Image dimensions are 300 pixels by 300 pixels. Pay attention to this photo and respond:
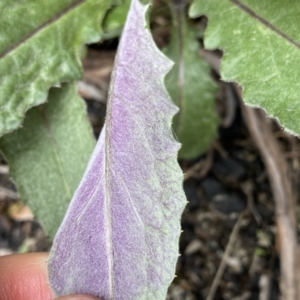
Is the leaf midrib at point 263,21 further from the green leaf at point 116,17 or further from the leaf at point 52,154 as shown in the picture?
the leaf at point 52,154

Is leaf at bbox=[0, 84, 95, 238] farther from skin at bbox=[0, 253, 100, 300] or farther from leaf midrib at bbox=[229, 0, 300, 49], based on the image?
leaf midrib at bbox=[229, 0, 300, 49]

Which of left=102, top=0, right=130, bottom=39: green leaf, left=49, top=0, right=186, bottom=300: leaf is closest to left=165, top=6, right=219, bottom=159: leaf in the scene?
left=102, top=0, right=130, bottom=39: green leaf

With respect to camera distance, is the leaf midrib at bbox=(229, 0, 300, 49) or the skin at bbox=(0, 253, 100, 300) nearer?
the leaf midrib at bbox=(229, 0, 300, 49)

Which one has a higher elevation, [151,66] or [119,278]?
[151,66]

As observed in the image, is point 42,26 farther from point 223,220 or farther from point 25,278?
point 223,220

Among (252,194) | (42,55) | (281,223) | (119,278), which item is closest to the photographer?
(119,278)

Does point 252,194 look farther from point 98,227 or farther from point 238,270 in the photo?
point 98,227

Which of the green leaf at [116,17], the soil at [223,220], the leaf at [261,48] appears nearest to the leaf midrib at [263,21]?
the leaf at [261,48]

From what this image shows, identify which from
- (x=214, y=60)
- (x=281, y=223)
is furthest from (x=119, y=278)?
(x=214, y=60)
